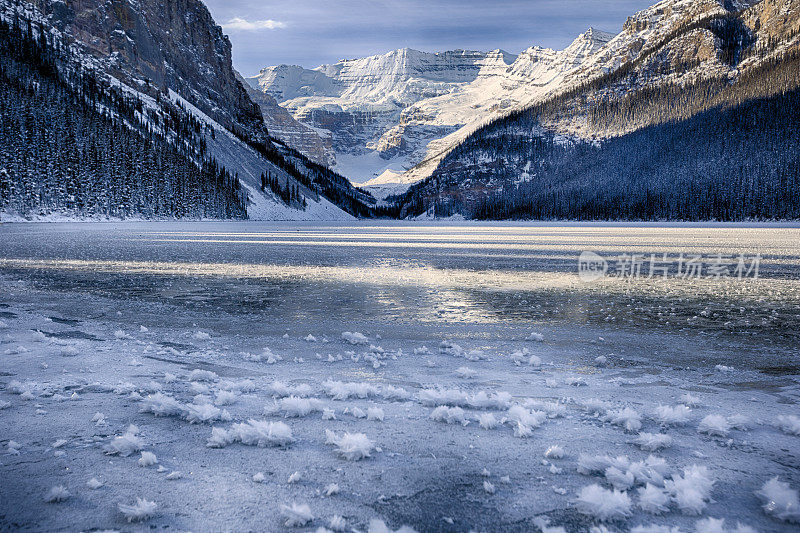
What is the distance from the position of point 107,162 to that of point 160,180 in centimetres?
1278

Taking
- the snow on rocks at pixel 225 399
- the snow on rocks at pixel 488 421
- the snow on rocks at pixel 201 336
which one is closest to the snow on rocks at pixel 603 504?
the snow on rocks at pixel 488 421

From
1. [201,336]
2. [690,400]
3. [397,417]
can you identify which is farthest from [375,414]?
[201,336]

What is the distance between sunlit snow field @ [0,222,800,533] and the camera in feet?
10.3

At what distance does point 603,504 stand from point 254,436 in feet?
8.55

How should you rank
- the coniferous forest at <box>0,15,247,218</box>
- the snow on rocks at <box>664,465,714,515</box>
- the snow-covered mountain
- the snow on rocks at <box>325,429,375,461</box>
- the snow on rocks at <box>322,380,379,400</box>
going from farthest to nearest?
the snow-covered mountain → the coniferous forest at <box>0,15,247,218</box> → the snow on rocks at <box>322,380,379,400</box> → the snow on rocks at <box>325,429,375,461</box> → the snow on rocks at <box>664,465,714,515</box>

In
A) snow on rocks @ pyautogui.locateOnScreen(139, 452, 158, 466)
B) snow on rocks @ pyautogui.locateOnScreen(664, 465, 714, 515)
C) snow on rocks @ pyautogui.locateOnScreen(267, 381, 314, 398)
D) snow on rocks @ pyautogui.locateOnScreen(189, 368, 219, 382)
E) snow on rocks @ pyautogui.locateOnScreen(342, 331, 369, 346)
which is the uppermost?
snow on rocks @ pyautogui.locateOnScreen(664, 465, 714, 515)

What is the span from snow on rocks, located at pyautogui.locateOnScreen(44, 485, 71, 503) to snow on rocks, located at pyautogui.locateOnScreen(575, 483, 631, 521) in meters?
3.16

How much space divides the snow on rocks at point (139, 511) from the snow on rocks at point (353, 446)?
51.8 inches

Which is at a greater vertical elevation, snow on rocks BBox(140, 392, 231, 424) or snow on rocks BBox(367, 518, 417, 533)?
snow on rocks BBox(367, 518, 417, 533)

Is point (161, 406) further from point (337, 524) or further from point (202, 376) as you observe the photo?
point (337, 524)

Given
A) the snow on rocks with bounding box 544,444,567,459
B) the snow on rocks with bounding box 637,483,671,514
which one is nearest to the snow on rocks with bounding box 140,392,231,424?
the snow on rocks with bounding box 544,444,567,459

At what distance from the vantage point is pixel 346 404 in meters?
5.12

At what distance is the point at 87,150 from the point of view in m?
102

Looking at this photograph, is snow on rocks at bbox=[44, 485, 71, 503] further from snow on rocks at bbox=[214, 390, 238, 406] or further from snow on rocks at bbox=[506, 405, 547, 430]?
snow on rocks at bbox=[506, 405, 547, 430]
